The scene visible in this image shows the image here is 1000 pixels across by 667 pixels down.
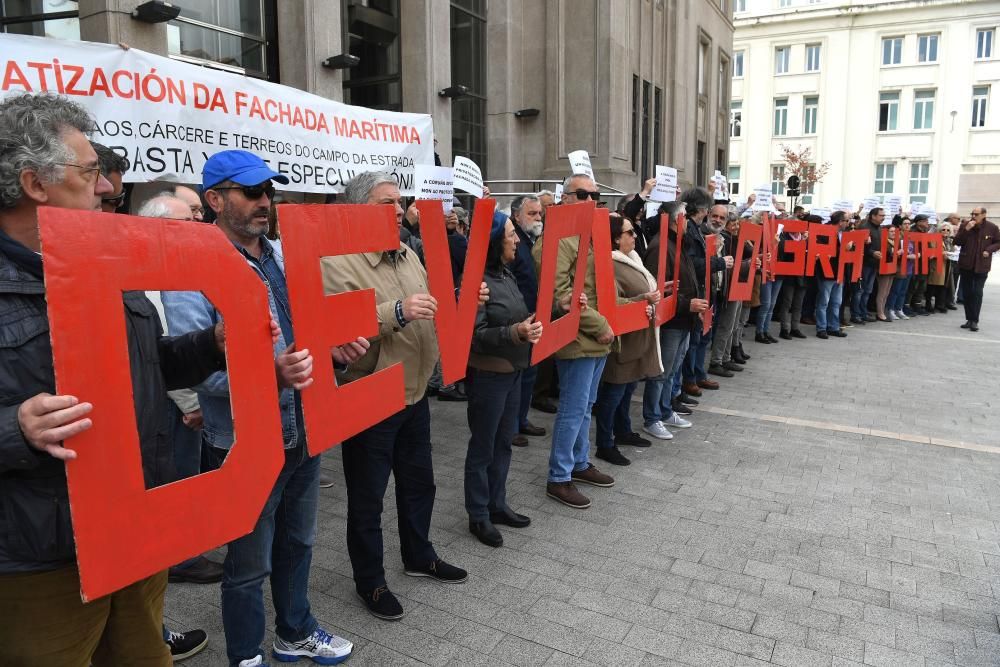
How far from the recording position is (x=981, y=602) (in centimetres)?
352

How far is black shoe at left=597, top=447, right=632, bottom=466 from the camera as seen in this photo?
544 centimetres

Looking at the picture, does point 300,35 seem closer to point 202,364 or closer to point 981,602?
point 202,364

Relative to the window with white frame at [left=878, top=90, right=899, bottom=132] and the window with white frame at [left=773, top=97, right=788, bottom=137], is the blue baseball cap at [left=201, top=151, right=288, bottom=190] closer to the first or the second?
the window with white frame at [left=878, top=90, right=899, bottom=132]

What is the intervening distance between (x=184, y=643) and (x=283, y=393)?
131cm

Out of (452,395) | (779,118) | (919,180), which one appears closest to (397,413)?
(452,395)

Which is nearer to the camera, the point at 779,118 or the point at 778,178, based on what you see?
the point at 779,118

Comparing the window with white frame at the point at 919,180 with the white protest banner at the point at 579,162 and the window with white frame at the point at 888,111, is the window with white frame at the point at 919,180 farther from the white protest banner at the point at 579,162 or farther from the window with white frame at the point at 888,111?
the white protest banner at the point at 579,162

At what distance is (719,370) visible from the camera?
8711 millimetres

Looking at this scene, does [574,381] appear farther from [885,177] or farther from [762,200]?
[885,177]

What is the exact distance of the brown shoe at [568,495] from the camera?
4.60 meters

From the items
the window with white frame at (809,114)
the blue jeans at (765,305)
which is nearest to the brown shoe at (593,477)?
the blue jeans at (765,305)

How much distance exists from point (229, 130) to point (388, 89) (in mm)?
6570

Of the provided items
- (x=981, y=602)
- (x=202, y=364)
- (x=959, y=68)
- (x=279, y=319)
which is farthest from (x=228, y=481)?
(x=959, y=68)

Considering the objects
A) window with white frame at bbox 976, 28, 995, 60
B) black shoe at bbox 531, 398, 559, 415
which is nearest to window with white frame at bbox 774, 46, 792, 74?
window with white frame at bbox 976, 28, 995, 60
